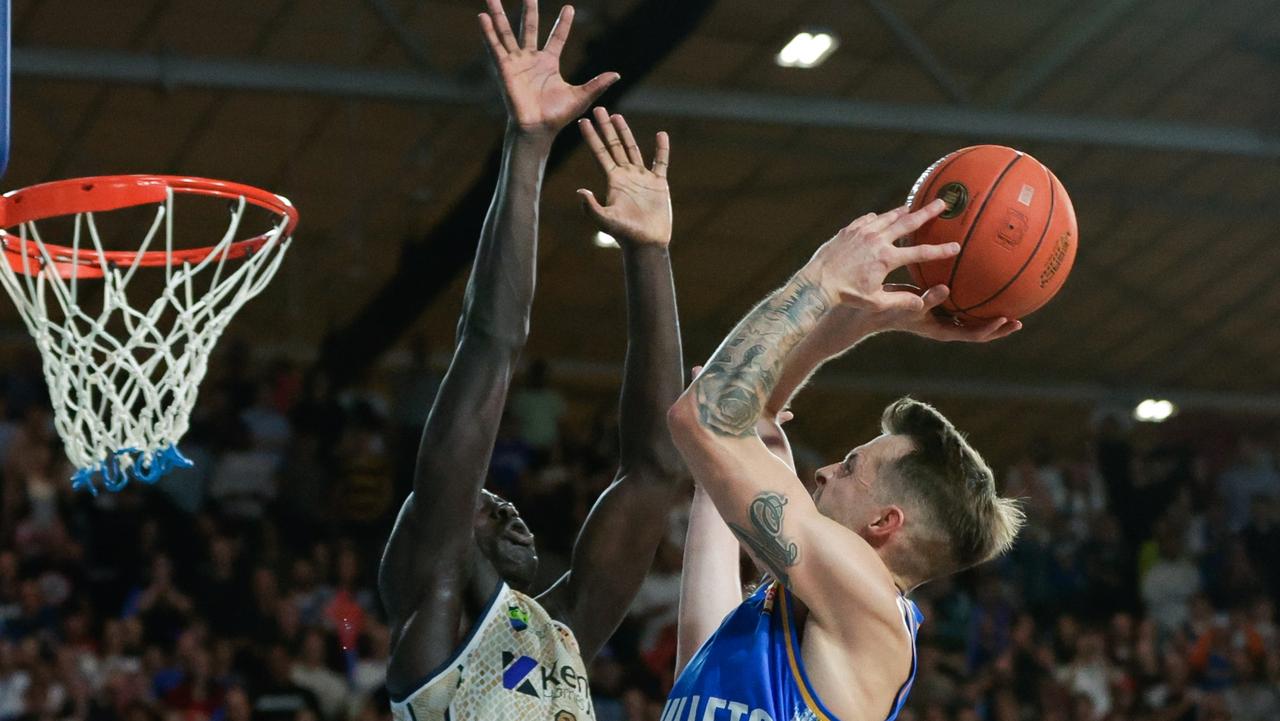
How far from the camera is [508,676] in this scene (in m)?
3.25

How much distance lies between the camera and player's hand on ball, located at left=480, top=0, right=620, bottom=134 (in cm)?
334

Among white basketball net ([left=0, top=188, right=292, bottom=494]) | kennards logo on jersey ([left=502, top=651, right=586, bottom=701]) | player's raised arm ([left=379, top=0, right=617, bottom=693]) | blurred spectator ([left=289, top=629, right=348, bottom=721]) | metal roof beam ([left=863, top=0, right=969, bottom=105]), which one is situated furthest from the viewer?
metal roof beam ([left=863, top=0, right=969, bottom=105])

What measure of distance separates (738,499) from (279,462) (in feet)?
27.2

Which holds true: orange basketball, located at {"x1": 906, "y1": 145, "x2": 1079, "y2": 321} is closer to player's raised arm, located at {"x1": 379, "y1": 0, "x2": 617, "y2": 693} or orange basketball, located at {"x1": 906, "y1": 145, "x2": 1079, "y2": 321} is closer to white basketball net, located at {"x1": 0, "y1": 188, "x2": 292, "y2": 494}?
player's raised arm, located at {"x1": 379, "y1": 0, "x2": 617, "y2": 693}

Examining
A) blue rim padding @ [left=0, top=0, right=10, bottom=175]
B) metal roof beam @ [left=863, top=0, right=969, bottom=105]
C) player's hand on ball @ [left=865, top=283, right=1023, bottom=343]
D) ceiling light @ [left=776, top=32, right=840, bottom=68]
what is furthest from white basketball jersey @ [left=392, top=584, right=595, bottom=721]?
ceiling light @ [left=776, top=32, right=840, bottom=68]

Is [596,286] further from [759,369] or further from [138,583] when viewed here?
[759,369]

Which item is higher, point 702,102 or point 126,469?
point 702,102

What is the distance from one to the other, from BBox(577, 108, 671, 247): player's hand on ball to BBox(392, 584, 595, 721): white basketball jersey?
857 mm

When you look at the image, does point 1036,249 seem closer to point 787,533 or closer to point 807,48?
point 787,533

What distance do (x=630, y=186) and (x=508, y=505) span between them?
79 cm

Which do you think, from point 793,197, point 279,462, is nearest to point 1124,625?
point 793,197

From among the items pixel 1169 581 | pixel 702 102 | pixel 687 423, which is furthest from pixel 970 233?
pixel 1169 581

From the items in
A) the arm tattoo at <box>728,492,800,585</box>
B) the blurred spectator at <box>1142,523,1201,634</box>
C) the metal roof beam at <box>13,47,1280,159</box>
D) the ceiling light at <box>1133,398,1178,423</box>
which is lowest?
the arm tattoo at <box>728,492,800,585</box>

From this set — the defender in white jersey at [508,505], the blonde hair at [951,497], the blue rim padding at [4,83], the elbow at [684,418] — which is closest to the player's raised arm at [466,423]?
the defender in white jersey at [508,505]
